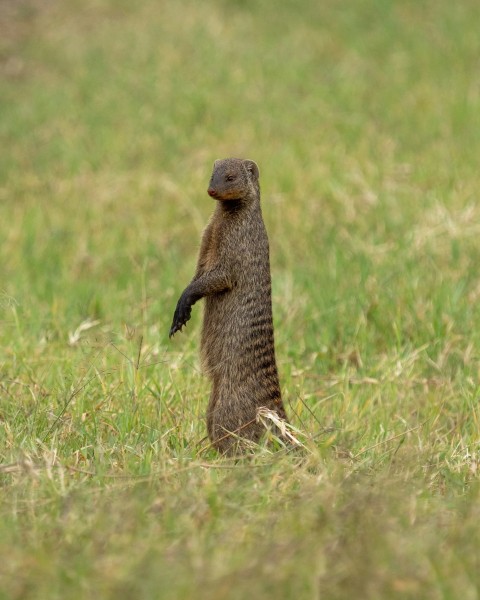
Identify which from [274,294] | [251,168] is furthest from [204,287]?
[274,294]

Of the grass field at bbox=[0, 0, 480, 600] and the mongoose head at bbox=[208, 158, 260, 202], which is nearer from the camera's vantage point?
the grass field at bbox=[0, 0, 480, 600]

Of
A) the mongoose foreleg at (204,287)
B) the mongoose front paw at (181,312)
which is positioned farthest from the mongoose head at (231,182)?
the mongoose front paw at (181,312)

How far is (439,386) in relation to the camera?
187 inches

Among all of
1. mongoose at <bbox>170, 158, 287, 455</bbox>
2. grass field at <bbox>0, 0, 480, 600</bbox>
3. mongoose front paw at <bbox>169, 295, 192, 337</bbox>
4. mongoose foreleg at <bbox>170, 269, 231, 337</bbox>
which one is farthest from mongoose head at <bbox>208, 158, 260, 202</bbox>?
grass field at <bbox>0, 0, 480, 600</bbox>

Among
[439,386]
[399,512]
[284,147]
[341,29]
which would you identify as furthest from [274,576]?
[341,29]

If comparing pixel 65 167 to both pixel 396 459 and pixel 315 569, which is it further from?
pixel 315 569

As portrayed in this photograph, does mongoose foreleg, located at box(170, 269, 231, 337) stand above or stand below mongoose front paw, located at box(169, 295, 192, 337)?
above

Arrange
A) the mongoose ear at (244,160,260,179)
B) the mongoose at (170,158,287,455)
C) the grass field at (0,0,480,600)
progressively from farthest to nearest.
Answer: the mongoose ear at (244,160,260,179) → the mongoose at (170,158,287,455) → the grass field at (0,0,480,600)

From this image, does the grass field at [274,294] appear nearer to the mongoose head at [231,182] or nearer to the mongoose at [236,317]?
the mongoose at [236,317]

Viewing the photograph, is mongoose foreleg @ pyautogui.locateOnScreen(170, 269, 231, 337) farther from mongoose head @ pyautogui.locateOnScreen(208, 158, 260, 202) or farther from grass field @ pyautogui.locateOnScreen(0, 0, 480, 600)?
grass field @ pyautogui.locateOnScreen(0, 0, 480, 600)

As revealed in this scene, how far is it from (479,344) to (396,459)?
6.52ft

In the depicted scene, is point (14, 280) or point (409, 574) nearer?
point (409, 574)

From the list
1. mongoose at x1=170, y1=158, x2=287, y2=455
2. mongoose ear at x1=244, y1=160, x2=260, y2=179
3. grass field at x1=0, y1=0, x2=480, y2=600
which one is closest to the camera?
grass field at x1=0, y1=0, x2=480, y2=600

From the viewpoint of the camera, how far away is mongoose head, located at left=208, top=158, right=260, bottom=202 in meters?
3.76
